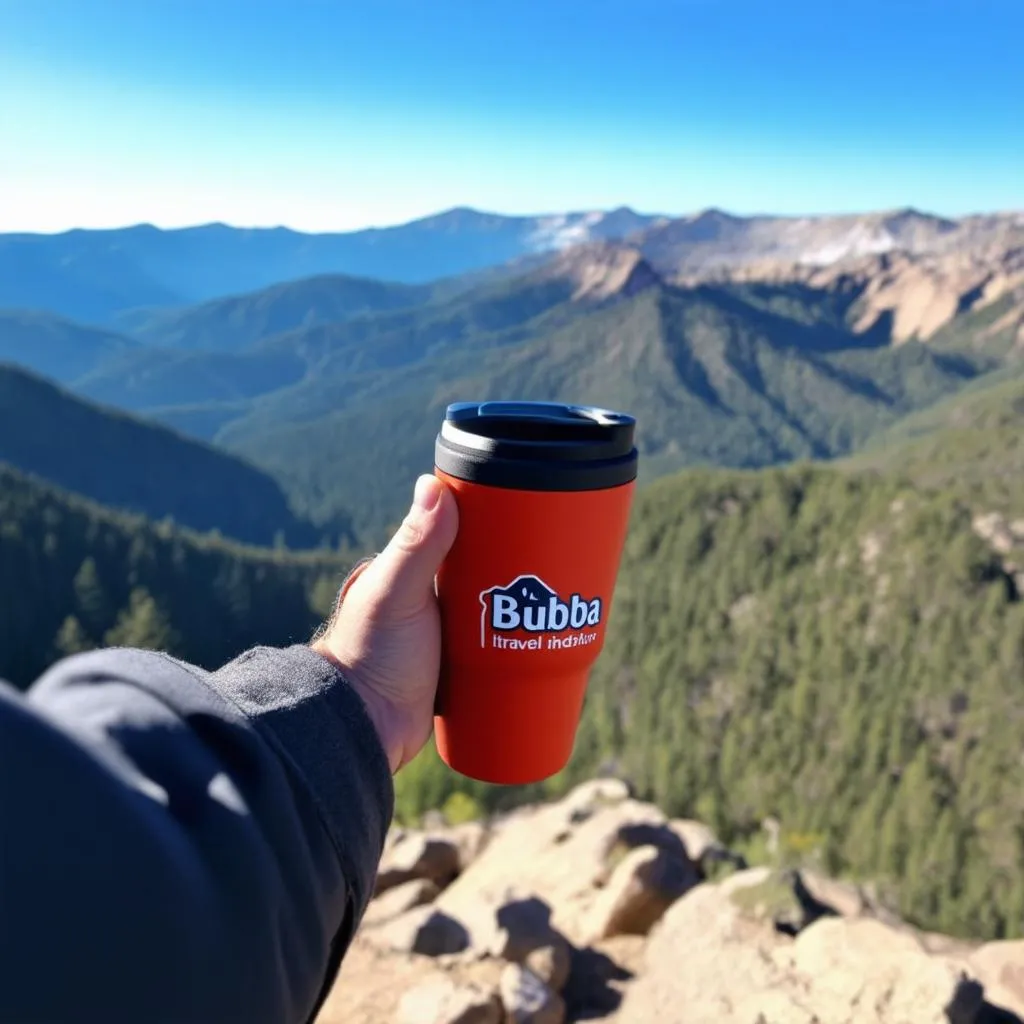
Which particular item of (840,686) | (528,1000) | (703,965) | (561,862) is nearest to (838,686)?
(840,686)

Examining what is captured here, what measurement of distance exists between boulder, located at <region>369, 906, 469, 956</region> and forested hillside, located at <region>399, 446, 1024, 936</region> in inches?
1053

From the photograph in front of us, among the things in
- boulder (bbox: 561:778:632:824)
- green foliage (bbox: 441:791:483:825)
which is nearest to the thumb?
boulder (bbox: 561:778:632:824)

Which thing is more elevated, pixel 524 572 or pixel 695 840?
pixel 524 572

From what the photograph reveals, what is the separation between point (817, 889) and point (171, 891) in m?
9.28

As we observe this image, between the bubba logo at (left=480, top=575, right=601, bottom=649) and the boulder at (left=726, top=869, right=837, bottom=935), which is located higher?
the bubba logo at (left=480, top=575, right=601, bottom=649)

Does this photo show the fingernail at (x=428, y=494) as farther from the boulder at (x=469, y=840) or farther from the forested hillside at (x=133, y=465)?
the forested hillside at (x=133, y=465)

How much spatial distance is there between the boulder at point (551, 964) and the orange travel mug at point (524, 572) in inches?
196

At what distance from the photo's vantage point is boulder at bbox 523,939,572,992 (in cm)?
686

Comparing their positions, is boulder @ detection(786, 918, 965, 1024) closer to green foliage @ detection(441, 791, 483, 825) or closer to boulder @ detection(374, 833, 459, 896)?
boulder @ detection(374, 833, 459, 896)

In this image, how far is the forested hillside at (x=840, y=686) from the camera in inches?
1565

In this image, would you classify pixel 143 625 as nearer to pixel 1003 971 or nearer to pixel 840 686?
pixel 840 686

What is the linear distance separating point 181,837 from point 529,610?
1.24 metres

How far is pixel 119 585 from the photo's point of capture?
233 ft

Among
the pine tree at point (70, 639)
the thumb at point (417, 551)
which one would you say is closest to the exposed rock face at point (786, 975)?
the thumb at point (417, 551)
